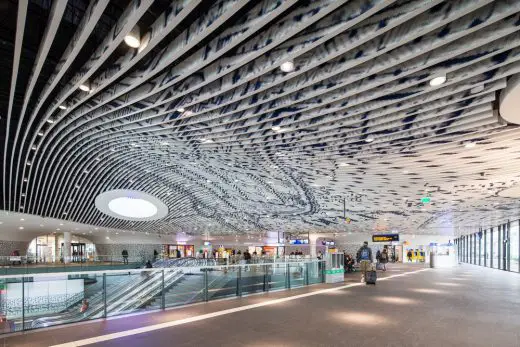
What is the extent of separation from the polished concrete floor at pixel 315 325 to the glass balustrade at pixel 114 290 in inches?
18.4

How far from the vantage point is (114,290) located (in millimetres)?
7805

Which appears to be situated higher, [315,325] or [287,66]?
[287,66]

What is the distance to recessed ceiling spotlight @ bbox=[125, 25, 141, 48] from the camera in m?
5.18

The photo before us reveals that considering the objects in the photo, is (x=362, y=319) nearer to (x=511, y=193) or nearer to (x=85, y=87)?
(x=85, y=87)

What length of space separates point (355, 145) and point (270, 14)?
610cm

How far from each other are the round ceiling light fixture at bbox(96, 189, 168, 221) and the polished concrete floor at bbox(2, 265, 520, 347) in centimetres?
1373

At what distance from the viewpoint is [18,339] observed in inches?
227

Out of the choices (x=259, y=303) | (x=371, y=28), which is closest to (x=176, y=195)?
(x=259, y=303)

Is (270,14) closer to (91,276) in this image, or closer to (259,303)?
(91,276)

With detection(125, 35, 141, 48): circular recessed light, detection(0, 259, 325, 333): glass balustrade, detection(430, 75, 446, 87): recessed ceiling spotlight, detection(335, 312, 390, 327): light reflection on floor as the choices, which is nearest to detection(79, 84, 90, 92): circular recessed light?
detection(125, 35, 141, 48): circular recessed light

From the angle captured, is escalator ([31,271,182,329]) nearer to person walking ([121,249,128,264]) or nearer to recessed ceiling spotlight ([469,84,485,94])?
recessed ceiling spotlight ([469,84,485,94])

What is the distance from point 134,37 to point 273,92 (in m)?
2.48

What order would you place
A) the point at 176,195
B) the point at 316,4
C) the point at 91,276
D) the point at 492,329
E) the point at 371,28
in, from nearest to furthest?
the point at 316,4
the point at 371,28
the point at 492,329
the point at 91,276
the point at 176,195

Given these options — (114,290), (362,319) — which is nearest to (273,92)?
(362,319)
